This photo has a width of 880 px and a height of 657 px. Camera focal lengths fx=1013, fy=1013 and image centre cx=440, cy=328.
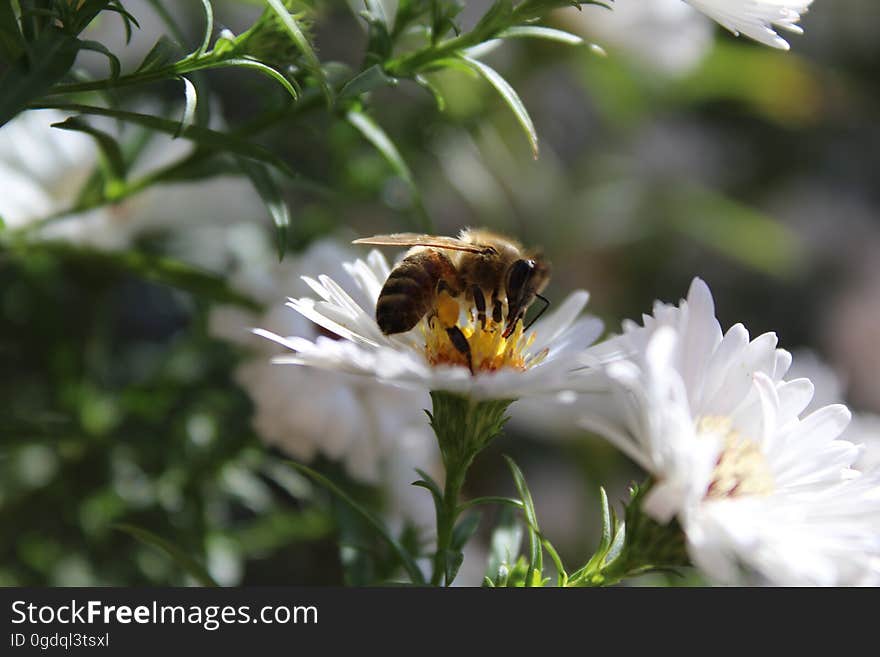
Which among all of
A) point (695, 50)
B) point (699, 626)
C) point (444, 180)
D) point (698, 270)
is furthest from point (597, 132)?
point (699, 626)

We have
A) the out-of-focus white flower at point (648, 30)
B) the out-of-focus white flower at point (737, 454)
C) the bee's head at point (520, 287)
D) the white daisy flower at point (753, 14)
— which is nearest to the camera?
the out-of-focus white flower at point (737, 454)

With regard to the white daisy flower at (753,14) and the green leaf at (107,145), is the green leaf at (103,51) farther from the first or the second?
the white daisy flower at (753,14)

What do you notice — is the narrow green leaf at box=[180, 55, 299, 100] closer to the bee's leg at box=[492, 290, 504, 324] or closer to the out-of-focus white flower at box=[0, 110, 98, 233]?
the bee's leg at box=[492, 290, 504, 324]

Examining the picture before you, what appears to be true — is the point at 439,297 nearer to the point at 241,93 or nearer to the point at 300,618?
the point at 300,618

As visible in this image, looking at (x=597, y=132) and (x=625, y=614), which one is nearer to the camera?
(x=625, y=614)

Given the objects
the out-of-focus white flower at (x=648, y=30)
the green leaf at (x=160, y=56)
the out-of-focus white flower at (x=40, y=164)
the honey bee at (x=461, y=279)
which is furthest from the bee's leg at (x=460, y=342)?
the out-of-focus white flower at (x=648, y=30)

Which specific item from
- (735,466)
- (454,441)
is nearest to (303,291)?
(454,441)

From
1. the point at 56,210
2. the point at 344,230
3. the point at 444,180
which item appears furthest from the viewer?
the point at 444,180

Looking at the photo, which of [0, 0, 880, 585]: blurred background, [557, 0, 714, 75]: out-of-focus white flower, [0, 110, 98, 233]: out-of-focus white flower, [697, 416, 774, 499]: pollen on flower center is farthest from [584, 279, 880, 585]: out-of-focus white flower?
[557, 0, 714, 75]: out-of-focus white flower
